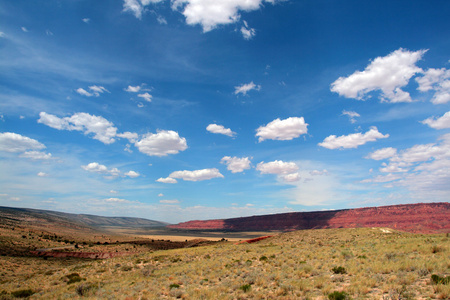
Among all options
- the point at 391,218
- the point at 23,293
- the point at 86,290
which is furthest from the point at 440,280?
the point at 391,218

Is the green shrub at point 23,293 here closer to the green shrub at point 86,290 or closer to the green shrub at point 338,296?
the green shrub at point 86,290

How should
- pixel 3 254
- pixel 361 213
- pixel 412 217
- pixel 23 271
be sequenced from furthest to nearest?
pixel 361 213, pixel 412 217, pixel 3 254, pixel 23 271

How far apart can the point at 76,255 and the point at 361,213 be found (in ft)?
549

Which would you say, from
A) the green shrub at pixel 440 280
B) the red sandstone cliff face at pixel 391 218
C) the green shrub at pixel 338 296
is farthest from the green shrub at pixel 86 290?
the red sandstone cliff face at pixel 391 218

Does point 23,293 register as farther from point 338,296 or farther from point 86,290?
point 338,296

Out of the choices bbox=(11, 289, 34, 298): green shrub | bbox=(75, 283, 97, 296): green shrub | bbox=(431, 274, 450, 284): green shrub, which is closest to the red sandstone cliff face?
bbox=(431, 274, 450, 284): green shrub

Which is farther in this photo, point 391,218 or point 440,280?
point 391,218

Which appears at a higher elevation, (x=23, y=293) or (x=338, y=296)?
(x=338, y=296)

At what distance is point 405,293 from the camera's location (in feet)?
29.0

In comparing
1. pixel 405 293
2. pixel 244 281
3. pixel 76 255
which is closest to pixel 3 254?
pixel 76 255

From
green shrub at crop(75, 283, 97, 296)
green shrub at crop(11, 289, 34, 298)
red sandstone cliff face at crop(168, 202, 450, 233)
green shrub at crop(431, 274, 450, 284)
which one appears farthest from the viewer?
red sandstone cliff face at crop(168, 202, 450, 233)

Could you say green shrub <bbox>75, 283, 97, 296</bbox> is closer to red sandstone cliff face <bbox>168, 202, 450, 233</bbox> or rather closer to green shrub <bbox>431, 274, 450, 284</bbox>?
green shrub <bbox>431, 274, 450, 284</bbox>

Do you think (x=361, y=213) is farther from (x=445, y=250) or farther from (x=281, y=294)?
(x=281, y=294)

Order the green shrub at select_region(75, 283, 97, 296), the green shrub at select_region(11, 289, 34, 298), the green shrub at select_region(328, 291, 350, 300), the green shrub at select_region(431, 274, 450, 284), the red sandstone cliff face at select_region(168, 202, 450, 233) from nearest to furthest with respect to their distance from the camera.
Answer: the green shrub at select_region(328, 291, 350, 300) < the green shrub at select_region(431, 274, 450, 284) < the green shrub at select_region(75, 283, 97, 296) < the green shrub at select_region(11, 289, 34, 298) < the red sandstone cliff face at select_region(168, 202, 450, 233)
